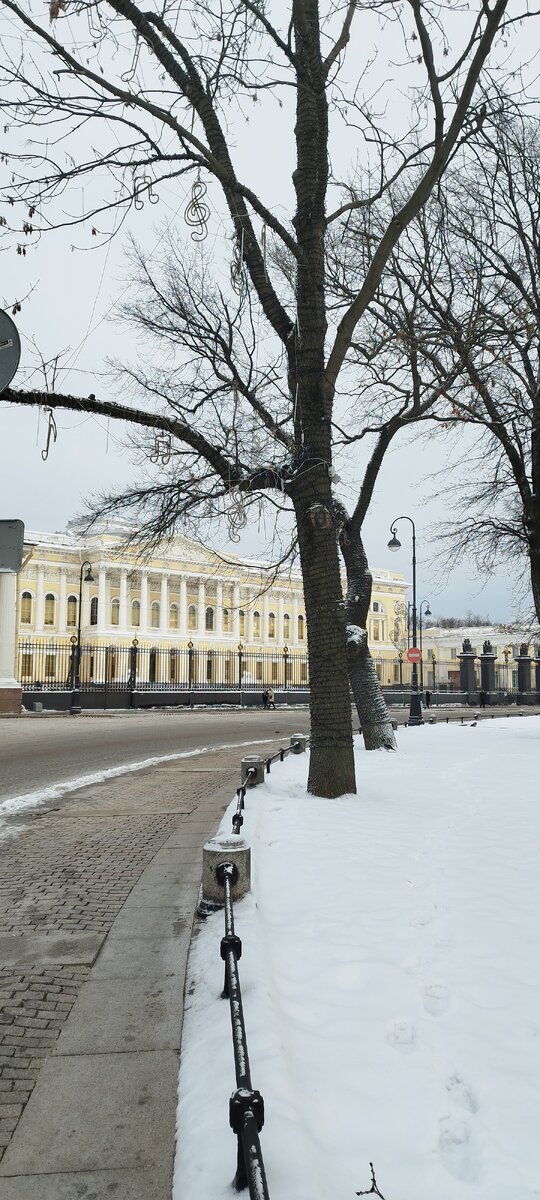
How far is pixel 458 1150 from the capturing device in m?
2.56

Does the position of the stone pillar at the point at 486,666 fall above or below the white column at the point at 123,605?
below

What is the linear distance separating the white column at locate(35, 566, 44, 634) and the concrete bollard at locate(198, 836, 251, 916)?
78.4 metres

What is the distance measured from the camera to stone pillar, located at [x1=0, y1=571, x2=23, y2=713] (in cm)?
2928

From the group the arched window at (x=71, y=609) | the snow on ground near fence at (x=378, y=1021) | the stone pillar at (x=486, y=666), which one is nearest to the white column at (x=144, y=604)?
the arched window at (x=71, y=609)

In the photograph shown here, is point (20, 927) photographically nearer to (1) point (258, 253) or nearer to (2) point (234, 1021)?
(2) point (234, 1021)

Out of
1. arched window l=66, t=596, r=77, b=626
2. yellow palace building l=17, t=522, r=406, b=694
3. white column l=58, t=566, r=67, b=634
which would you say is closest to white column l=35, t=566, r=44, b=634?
yellow palace building l=17, t=522, r=406, b=694

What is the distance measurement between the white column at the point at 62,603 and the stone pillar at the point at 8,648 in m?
51.2

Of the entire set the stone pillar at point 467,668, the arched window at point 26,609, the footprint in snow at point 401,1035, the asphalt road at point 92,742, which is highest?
the arched window at point 26,609

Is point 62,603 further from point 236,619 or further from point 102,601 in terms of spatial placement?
point 236,619

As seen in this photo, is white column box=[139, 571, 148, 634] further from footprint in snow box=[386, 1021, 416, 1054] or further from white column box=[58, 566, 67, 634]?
footprint in snow box=[386, 1021, 416, 1054]

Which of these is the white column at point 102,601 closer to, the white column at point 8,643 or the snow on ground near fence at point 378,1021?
the white column at point 8,643

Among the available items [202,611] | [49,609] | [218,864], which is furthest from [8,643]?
[202,611]

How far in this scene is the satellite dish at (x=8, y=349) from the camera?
14.3ft

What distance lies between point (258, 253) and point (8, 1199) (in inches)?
368
